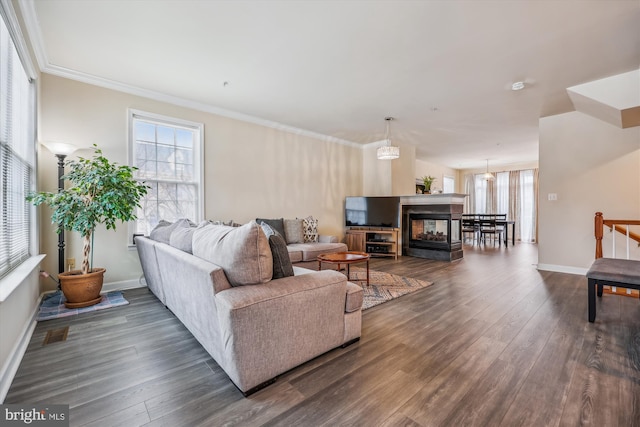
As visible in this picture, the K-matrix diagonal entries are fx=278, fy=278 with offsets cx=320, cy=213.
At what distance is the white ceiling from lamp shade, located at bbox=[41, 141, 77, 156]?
90 cm

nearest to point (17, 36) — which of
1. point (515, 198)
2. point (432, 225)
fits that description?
point (432, 225)

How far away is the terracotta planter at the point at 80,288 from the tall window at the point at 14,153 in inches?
16.4

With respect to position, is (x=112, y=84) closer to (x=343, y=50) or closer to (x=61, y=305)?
(x=61, y=305)

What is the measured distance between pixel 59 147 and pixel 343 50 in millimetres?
3204

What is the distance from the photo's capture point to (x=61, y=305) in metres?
2.90

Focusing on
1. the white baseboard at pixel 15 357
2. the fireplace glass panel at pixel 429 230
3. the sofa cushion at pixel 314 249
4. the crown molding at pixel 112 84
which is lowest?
the white baseboard at pixel 15 357

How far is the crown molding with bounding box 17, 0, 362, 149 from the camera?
2.40 meters

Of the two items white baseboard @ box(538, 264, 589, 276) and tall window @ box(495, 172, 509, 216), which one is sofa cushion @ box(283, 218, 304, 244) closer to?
white baseboard @ box(538, 264, 589, 276)

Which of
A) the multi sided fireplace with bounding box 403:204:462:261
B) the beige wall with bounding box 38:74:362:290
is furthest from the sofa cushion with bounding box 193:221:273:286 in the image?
the multi sided fireplace with bounding box 403:204:462:261

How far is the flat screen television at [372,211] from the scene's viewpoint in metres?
5.92

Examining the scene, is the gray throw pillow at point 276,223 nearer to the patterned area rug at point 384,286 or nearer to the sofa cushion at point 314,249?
the sofa cushion at point 314,249

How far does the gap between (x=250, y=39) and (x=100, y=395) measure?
2.94 metres

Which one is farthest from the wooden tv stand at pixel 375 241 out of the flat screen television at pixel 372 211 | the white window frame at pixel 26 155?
the white window frame at pixel 26 155

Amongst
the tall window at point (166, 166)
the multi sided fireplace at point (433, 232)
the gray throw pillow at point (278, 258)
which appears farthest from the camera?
the multi sided fireplace at point (433, 232)
